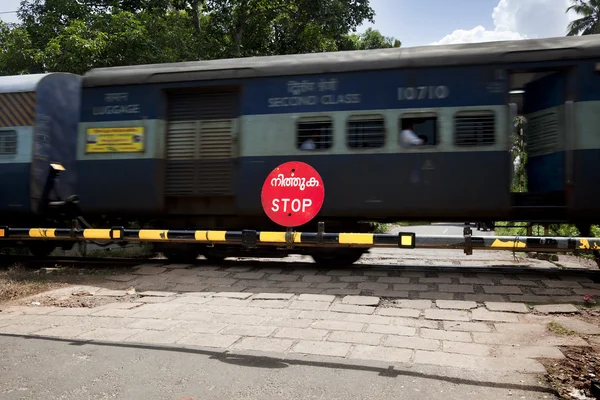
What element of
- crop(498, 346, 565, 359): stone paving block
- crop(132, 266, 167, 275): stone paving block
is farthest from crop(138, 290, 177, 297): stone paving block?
crop(498, 346, 565, 359): stone paving block

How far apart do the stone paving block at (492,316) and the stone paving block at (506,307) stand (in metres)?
0.13

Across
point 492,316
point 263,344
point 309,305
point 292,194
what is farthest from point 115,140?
point 492,316

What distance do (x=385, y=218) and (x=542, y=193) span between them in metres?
2.31

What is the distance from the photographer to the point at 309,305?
17.5ft

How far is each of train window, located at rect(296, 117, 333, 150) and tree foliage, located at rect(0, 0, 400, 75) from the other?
7.50m

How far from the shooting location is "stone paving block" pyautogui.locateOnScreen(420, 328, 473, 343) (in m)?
4.12

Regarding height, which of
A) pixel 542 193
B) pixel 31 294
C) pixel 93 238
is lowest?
pixel 31 294

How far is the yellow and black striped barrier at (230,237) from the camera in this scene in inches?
246

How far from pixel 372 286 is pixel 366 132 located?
227cm

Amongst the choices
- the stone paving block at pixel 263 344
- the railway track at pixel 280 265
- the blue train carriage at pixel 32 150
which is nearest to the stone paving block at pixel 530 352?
the stone paving block at pixel 263 344

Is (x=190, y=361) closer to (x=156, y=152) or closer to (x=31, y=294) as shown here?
(x=31, y=294)

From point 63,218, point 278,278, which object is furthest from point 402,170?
point 63,218

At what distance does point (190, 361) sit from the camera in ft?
11.6

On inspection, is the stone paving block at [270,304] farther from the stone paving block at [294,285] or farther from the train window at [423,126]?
the train window at [423,126]
